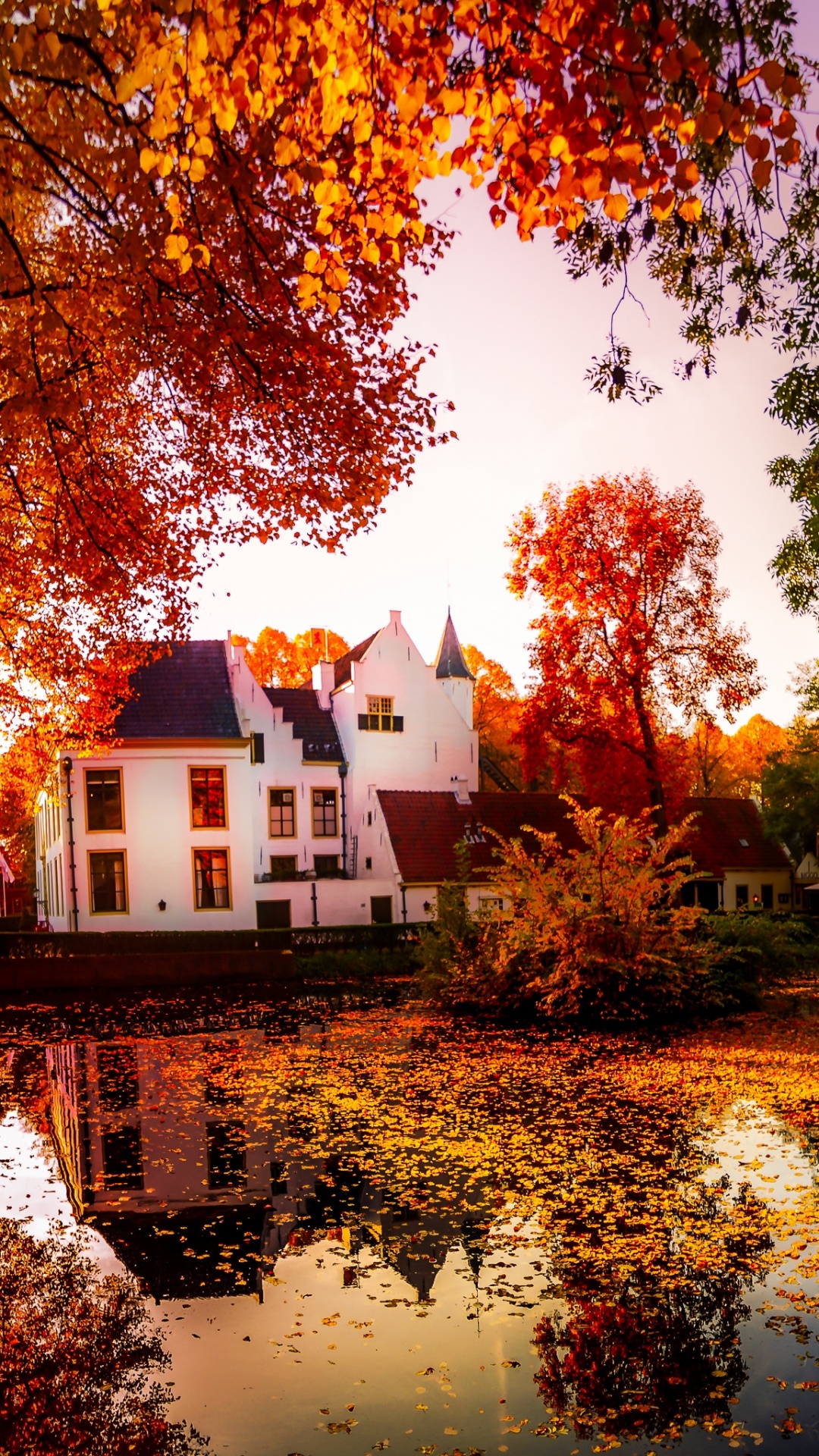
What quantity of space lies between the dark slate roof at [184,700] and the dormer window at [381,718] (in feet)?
22.5

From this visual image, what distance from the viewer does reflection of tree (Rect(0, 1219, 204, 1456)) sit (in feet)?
12.2

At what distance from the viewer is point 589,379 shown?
670 cm

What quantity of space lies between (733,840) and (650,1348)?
4095 cm

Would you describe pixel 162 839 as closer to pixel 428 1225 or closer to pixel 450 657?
pixel 450 657

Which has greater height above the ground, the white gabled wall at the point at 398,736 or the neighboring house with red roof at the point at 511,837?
the white gabled wall at the point at 398,736

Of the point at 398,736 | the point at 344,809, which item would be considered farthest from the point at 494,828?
the point at 344,809

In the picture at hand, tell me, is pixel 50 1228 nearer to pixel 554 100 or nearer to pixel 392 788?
pixel 554 100

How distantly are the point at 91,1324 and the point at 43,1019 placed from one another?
13287 mm

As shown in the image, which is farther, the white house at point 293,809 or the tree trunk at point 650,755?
the white house at point 293,809

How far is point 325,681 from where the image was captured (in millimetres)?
40469

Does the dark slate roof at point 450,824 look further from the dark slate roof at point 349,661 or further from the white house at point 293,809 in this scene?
the dark slate roof at point 349,661

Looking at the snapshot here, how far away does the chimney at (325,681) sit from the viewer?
40.2 metres

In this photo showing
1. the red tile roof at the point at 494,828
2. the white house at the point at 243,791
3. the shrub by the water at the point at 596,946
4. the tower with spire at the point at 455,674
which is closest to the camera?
the shrub by the water at the point at 596,946

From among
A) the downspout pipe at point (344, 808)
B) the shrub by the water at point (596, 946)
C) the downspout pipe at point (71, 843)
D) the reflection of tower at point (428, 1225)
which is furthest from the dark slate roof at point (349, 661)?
the reflection of tower at point (428, 1225)
